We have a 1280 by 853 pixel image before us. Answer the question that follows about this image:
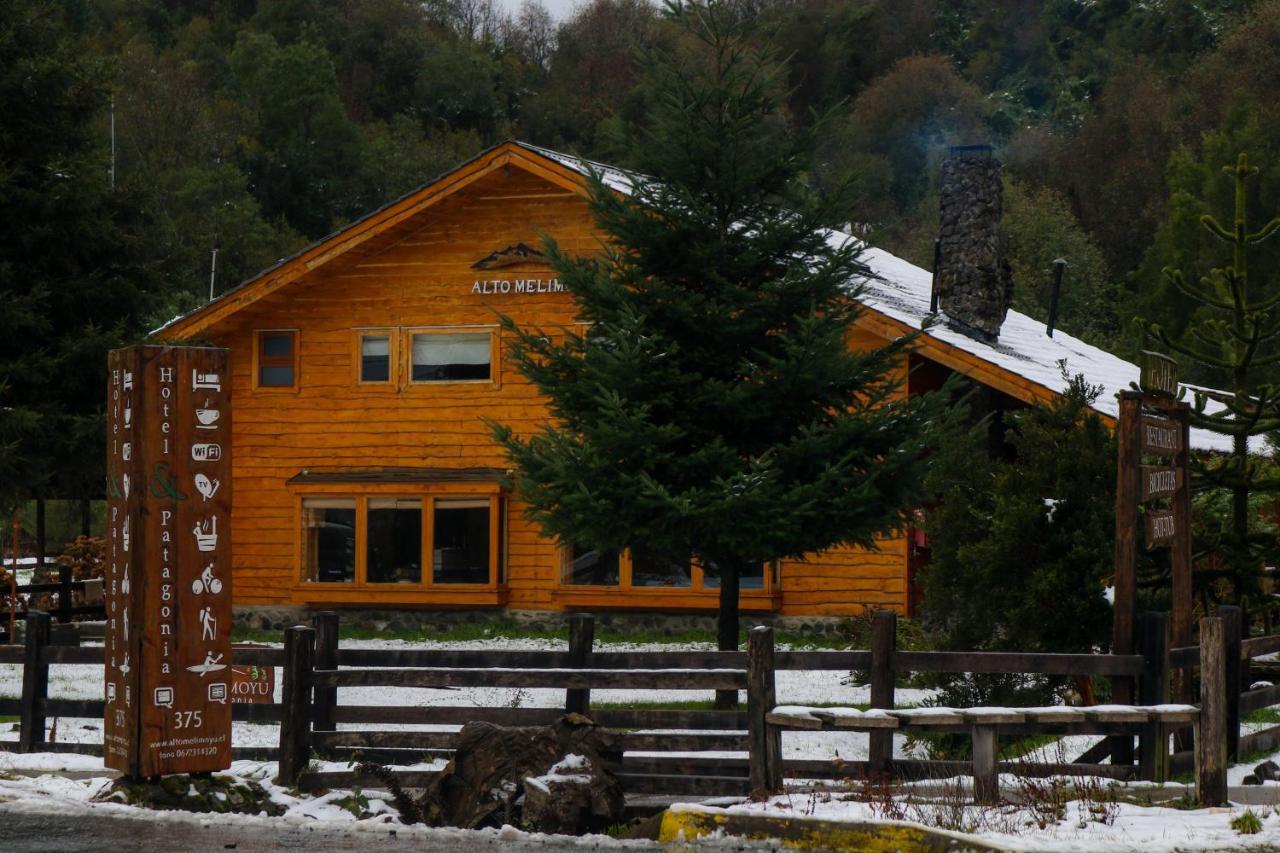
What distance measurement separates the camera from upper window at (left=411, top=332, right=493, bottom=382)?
27.4 metres

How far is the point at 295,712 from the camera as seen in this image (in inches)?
490

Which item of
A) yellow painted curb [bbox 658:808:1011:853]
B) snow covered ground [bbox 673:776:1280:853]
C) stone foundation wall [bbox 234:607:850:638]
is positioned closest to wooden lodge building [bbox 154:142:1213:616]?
stone foundation wall [bbox 234:607:850:638]

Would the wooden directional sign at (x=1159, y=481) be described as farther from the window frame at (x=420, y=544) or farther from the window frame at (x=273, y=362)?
the window frame at (x=273, y=362)

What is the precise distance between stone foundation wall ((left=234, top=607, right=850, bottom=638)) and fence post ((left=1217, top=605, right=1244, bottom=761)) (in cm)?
1176

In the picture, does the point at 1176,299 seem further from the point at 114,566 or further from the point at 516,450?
the point at 114,566

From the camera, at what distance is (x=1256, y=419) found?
13.6 metres

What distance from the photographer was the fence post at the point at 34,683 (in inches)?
539

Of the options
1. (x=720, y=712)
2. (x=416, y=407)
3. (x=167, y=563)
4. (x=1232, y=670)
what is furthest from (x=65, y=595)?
(x=1232, y=670)

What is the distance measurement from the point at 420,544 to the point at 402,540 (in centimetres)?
34

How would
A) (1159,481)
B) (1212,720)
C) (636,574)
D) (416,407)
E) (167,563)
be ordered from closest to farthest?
(1212,720) → (167,563) → (1159,481) → (636,574) → (416,407)

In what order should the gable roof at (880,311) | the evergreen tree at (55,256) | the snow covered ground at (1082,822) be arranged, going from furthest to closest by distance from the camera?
1. the evergreen tree at (55,256)
2. the gable roof at (880,311)
3. the snow covered ground at (1082,822)

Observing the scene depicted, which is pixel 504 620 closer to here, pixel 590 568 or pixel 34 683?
pixel 590 568

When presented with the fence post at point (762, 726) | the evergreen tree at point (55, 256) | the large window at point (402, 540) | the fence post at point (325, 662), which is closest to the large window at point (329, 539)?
the large window at point (402, 540)

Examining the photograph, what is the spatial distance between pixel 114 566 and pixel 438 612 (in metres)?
15.2
